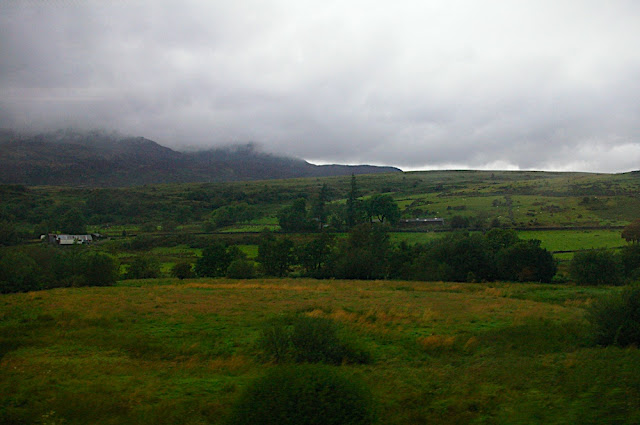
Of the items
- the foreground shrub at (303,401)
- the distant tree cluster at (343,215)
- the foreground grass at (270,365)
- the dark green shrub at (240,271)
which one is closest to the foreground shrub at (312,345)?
the foreground grass at (270,365)

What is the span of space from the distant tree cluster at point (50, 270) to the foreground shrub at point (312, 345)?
3487 cm

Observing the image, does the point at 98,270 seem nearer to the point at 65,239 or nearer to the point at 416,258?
the point at 65,239

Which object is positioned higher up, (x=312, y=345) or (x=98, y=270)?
(x=312, y=345)

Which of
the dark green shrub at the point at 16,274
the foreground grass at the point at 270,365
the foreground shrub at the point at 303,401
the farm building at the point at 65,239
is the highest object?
Result: the foreground shrub at the point at 303,401

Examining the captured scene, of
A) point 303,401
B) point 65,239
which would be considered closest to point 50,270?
point 65,239

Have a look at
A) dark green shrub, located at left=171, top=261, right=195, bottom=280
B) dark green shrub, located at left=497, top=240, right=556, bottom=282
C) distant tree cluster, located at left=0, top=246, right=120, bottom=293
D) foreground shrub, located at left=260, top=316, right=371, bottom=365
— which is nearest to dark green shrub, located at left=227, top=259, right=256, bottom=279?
dark green shrub, located at left=171, top=261, right=195, bottom=280

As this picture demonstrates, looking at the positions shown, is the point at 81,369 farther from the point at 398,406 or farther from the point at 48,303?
the point at 48,303

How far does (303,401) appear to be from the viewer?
6.70m

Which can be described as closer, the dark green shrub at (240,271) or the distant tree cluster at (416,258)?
the distant tree cluster at (416,258)

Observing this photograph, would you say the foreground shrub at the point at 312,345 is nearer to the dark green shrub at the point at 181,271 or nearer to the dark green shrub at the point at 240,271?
the dark green shrub at the point at 240,271

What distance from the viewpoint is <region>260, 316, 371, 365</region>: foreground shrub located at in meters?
13.6

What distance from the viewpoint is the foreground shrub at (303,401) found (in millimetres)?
6594

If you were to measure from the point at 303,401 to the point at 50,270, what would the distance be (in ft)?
159

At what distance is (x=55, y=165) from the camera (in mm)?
185500
